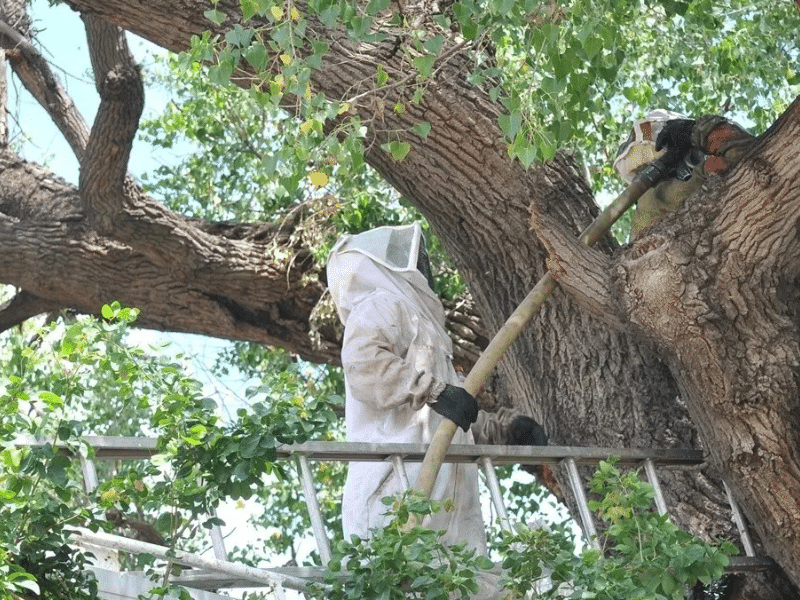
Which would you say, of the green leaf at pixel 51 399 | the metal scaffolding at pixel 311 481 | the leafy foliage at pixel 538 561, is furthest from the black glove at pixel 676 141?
the green leaf at pixel 51 399

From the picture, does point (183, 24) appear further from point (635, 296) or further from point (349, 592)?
point (349, 592)

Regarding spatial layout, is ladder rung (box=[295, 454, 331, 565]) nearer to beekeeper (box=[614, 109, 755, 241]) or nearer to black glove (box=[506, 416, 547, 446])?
black glove (box=[506, 416, 547, 446])

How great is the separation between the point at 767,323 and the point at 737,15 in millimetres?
3813

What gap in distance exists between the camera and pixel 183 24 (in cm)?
651

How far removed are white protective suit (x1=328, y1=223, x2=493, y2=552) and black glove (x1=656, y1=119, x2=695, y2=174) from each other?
1.20m

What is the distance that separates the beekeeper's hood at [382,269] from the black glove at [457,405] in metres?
0.56

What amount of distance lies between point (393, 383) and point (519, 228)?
144cm

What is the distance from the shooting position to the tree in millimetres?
5398

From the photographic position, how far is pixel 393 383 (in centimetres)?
541

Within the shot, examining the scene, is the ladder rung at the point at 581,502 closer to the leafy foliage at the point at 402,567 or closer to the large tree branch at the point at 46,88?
the leafy foliage at the point at 402,567

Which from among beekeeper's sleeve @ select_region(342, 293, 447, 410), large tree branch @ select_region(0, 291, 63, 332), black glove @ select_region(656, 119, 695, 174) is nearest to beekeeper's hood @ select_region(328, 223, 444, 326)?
beekeeper's sleeve @ select_region(342, 293, 447, 410)

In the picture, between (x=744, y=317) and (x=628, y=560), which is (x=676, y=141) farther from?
(x=628, y=560)

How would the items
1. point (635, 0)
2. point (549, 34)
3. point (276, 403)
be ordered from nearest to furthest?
point (276, 403) → point (549, 34) → point (635, 0)

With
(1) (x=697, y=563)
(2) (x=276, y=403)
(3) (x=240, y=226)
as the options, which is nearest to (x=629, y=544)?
(1) (x=697, y=563)
